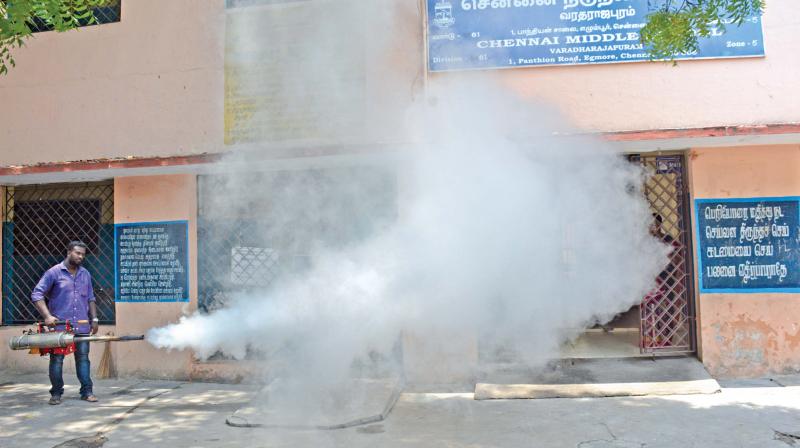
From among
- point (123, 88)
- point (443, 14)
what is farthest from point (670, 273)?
point (123, 88)

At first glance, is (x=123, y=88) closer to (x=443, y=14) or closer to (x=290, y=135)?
(x=290, y=135)

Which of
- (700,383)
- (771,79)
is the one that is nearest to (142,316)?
(700,383)

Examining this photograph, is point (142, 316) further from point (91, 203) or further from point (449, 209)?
point (449, 209)

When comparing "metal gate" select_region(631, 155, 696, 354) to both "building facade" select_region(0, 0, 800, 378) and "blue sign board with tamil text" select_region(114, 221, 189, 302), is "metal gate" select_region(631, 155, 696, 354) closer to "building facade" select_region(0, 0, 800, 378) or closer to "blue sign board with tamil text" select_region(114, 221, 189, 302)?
"building facade" select_region(0, 0, 800, 378)

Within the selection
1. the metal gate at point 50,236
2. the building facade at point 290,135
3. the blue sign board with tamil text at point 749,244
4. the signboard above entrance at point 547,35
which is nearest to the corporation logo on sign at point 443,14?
the signboard above entrance at point 547,35

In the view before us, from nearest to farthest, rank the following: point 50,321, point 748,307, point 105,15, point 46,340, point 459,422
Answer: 1. point 459,422
2. point 46,340
3. point 50,321
4. point 748,307
5. point 105,15

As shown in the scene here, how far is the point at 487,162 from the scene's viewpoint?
5250mm

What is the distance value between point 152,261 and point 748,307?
20.3ft

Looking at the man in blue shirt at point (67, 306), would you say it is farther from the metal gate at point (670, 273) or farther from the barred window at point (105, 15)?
the metal gate at point (670, 273)

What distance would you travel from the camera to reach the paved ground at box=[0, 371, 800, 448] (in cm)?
420

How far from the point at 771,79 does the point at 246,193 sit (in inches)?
215

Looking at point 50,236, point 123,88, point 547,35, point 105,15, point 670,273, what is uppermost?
point 105,15

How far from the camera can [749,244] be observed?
5727 mm

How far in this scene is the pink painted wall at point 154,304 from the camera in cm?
634
